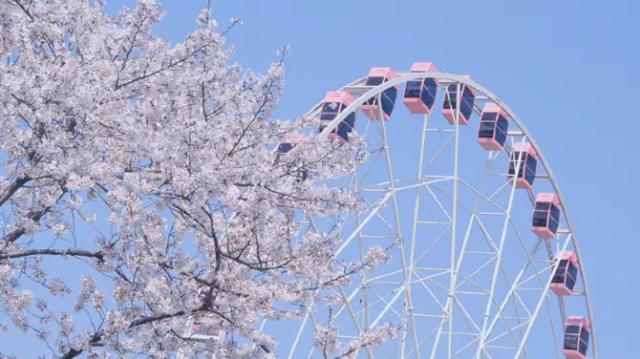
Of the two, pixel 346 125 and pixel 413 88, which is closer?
pixel 346 125

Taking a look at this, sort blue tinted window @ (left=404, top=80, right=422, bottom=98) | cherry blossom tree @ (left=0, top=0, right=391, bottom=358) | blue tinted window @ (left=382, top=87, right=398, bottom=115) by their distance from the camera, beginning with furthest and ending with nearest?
blue tinted window @ (left=404, top=80, right=422, bottom=98) → blue tinted window @ (left=382, top=87, right=398, bottom=115) → cherry blossom tree @ (left=0, top=0, right=391, bottom=358)

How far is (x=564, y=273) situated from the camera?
123ft

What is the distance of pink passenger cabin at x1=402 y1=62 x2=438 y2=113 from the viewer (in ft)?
98.5

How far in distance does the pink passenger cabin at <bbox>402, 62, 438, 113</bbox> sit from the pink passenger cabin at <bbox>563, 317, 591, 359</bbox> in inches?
414

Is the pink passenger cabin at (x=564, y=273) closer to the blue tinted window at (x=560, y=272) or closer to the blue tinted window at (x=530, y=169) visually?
the blue tinted window at (x=560, y=272)

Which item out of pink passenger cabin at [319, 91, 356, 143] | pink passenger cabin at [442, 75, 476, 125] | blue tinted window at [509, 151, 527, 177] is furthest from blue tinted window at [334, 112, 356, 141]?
blue tinted window at [509, 151, 527, 177]

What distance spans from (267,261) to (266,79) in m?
1.43

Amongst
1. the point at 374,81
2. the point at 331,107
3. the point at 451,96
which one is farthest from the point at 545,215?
Result: the point at 331,107

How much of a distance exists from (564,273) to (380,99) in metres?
11.2

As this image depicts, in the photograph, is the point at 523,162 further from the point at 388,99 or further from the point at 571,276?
the point at 388,99

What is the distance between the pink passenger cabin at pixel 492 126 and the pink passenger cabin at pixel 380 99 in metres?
4.90

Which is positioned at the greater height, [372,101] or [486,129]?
[486,129]

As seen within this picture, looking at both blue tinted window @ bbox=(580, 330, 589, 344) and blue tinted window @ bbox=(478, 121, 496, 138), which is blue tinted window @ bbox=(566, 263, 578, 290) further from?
blue tinted window @ bbox=(478, 121, 496, 138)

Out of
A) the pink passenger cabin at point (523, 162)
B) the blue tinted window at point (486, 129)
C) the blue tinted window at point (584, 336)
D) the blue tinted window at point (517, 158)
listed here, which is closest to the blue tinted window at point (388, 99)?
the blue tinted window at point (486, 129)
